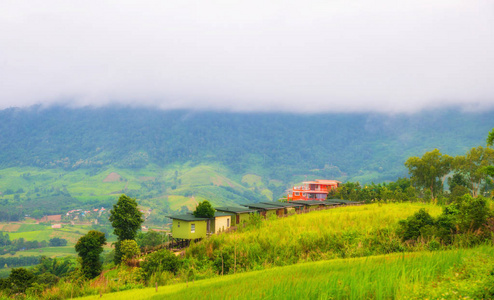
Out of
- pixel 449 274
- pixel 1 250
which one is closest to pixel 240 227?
pixel 449 274

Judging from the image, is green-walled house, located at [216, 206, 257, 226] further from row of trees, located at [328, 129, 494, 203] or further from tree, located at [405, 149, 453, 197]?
tree, located at [405, 149, 453, 197]

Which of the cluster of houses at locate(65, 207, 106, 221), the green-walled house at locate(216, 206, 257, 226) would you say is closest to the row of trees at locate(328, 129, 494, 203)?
the green-walled house at locate(216, 206, 257, 226)

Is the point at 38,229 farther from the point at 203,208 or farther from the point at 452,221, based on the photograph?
the point at 452,221

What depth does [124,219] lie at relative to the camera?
3750 centimetres

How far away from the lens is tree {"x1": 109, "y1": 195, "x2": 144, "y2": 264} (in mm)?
37062

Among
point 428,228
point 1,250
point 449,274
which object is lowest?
point 1,250

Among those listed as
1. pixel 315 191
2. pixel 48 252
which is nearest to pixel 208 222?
pixel 315 191

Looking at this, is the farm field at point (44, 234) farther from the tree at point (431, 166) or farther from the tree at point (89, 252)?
the tree at point (431, 166)

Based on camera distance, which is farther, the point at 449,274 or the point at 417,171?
the point at 417,171

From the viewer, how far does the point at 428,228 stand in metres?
15.9

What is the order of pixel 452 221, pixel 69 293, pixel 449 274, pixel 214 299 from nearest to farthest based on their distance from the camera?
pixel 214 299 → pixel 449 274 → pixel 452 221 → pixel 69 293

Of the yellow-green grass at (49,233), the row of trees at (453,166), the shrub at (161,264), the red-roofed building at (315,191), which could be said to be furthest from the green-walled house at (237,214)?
the yellow-green grass at (49,233)

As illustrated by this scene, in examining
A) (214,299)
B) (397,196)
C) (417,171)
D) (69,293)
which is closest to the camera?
(214,299)

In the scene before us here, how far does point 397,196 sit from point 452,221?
135 feet
